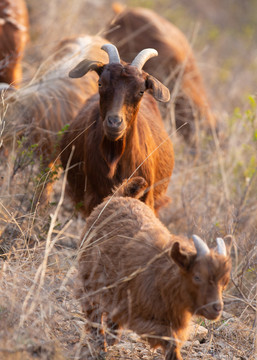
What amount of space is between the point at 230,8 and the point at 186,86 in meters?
11.7

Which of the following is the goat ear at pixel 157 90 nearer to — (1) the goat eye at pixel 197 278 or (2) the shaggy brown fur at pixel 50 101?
(2) the shaggy brown fur at pixel 50 101

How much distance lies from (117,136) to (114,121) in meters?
0.16

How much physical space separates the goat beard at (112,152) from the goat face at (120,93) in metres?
0.24

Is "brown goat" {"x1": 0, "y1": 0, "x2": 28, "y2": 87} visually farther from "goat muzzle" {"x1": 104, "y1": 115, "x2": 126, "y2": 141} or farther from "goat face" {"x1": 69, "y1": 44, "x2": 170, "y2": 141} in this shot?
"goat muzzle" {"x1": 104, "y1": 115, "x2": 126, "y2": 141}

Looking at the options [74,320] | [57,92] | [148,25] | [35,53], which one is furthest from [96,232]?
[35,53]

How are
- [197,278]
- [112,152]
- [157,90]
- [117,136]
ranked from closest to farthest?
1. [197,278]
2. [117,136]
3. [157,90]
4. [112,152]

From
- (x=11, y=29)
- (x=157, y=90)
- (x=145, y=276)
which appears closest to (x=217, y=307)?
(x=145, y=276)

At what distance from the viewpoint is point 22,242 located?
550 centimetres

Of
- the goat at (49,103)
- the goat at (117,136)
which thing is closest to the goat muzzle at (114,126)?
the goat at (117,136)

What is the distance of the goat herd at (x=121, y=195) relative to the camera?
4.29 meters

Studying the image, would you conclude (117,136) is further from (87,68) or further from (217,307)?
(217,307)

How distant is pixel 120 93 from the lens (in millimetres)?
5512

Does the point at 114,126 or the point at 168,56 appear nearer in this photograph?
the point at 114,126

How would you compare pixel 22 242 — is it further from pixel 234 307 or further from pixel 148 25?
pixel 148 25
